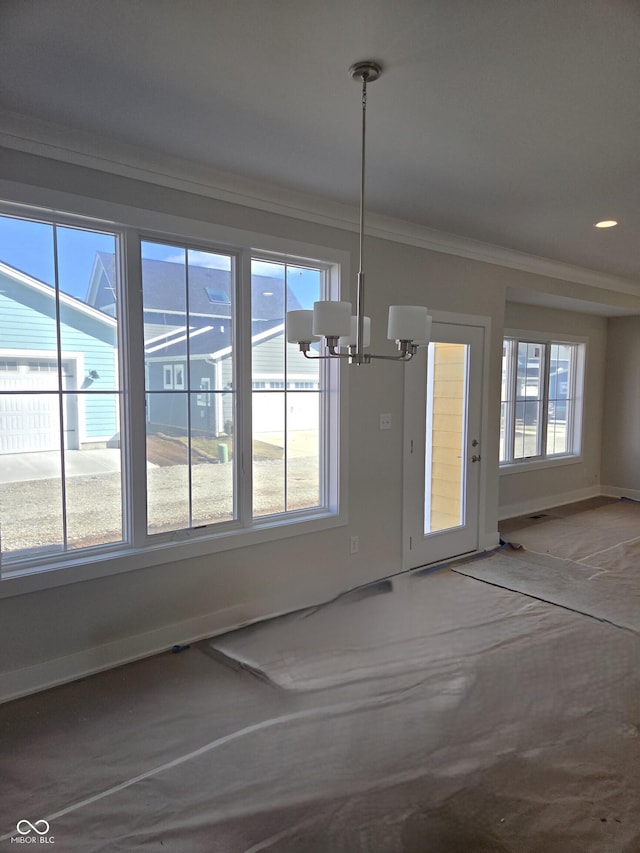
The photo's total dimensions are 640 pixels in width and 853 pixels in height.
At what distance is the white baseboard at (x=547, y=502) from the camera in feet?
19.1

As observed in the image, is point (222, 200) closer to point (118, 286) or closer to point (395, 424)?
point (118, 286)

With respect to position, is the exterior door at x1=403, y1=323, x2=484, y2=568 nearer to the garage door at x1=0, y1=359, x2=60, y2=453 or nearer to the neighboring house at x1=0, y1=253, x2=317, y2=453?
the neighboring house at x1=0, y1=253, x2=317, y2=453

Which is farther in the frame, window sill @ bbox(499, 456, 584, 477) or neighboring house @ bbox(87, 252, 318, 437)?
window sill @ bbox(499, 456, 584, 477)

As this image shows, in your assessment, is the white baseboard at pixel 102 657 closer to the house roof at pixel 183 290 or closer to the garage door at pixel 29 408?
the garage door at pixel 29 408

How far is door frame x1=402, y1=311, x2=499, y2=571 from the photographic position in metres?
3.90

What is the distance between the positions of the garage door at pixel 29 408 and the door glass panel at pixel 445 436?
2.61 meters

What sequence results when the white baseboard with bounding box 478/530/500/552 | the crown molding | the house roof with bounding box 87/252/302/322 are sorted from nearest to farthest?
the crown molding < the house roof with bounding box 87/252/302/322 < the white baseboard with bounding box 478/530/500/552

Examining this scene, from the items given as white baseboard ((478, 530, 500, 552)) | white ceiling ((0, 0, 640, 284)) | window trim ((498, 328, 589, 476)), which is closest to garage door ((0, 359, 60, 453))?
white ceiling ((0, 0, 640, 284))

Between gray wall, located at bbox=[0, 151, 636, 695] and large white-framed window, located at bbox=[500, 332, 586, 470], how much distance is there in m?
1.26

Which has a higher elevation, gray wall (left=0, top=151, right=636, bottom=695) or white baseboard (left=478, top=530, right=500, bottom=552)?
gray wall (left=0, top=151, right=636, bottom=695)

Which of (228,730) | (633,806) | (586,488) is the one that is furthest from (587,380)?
(228,730)

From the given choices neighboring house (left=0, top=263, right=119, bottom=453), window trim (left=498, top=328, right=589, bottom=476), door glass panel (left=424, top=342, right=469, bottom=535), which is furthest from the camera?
window trim (left=498, top=328, right=589, bottom=476)

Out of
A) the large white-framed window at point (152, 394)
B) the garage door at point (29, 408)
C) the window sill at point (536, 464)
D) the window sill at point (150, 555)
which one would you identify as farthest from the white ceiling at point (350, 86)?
the window sill at point (536, 464)

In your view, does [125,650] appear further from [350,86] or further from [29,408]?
[350,86]
